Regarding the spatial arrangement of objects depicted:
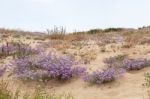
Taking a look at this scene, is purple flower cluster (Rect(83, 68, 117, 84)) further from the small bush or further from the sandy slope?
the small bush

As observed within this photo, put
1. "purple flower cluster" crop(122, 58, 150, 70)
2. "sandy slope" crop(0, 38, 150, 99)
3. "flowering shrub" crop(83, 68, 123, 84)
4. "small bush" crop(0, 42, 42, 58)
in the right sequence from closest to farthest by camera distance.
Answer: "sandy slope" crop(0, 38, 150, 99)
"flowering shrub" crop(83, 68, 123, 84)
"purple flower cluster" crop(122, 58, 150, 70)
"small bush" crop(0, 42, 42, 58)

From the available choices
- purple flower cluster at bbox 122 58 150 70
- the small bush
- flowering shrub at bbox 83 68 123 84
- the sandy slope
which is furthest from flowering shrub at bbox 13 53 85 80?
purple flower cluster at bbox 122 58 150 70

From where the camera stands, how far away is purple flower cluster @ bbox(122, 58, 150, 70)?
970 centimetres

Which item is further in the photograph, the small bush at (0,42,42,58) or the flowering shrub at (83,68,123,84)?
the small bush at (0,42,42,58)

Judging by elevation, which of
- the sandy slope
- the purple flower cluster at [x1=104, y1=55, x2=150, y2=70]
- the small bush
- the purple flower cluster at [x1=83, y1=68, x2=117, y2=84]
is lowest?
the sandy slope

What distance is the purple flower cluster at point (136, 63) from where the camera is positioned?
9703 mm

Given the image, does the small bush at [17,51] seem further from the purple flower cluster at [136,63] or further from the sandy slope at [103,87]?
the purple flower cluster at [136,63]

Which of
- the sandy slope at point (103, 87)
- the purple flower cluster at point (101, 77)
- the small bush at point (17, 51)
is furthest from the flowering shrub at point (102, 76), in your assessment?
the small bush at point (17, 51)

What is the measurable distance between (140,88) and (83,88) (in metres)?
1.33

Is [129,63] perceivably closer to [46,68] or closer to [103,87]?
[103,87]

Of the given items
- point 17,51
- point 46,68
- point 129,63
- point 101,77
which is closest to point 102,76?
point 101,77

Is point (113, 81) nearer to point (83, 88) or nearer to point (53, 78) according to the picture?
point (83, 88)

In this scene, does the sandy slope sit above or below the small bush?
below

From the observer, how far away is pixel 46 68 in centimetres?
985
